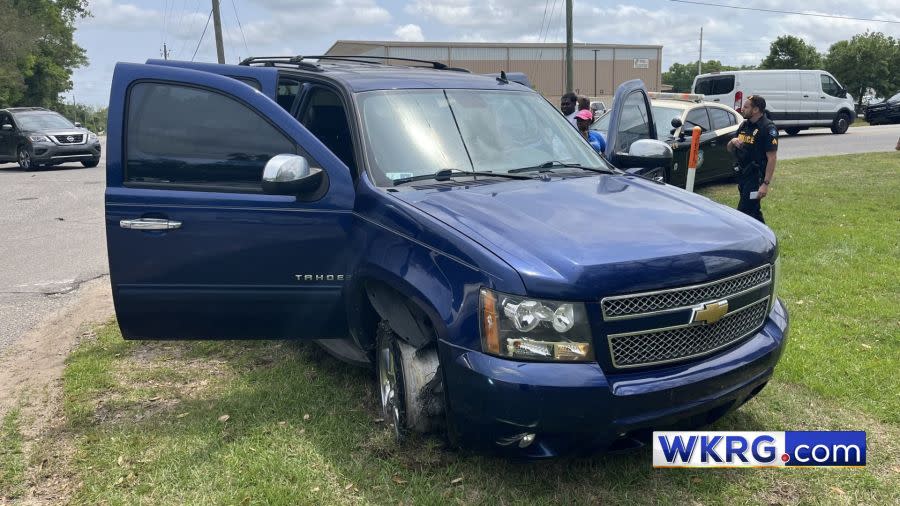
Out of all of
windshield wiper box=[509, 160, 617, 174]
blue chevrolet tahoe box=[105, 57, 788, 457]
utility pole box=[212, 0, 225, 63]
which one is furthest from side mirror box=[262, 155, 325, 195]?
utility pole box=[212, 0, 225, 63]

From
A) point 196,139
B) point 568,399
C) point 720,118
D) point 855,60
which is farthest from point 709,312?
point 855,60

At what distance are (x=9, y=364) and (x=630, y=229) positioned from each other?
4517 mm

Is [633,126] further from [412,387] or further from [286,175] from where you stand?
[412,387]

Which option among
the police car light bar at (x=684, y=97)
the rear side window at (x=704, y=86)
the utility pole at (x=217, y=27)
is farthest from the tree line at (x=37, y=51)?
the police car light bar at (x=684, y=97)

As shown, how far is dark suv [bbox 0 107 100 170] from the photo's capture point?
19.2 meters

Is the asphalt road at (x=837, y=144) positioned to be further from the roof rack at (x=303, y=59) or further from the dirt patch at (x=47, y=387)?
the dirt patch at (x=47, y=387)

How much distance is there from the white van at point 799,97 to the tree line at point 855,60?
2490 cm

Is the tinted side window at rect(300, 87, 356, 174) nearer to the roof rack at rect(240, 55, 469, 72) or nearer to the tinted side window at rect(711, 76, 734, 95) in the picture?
the roof rack at rect(240, 55, 469, 72)

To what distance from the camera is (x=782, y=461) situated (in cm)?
312

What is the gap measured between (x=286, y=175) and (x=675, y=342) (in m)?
1.99

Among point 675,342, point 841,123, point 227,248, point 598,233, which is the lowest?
point 675,342

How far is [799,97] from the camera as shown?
2367 cm

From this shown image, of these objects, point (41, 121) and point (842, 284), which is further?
point (41, 121)

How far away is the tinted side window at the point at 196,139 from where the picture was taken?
3.84 meters
